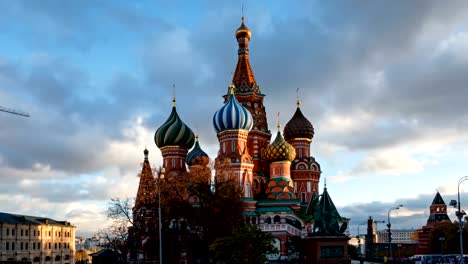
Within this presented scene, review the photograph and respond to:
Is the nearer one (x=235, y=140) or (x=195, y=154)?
(x=235, y=140)

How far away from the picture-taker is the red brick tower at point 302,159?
71875 millimetres

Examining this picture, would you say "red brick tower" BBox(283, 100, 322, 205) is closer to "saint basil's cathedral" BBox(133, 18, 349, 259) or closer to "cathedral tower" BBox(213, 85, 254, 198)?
"saint basil's cathedral" BBox(133, 18, 349, 259)

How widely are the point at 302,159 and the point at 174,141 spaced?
56.7 feet

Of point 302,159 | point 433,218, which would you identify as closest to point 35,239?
point 302,159

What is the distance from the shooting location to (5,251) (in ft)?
247

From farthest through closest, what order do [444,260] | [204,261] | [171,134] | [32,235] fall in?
[32,235] < [171,134] < [444,260] < [204,261]

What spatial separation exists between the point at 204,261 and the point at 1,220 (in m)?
39.2

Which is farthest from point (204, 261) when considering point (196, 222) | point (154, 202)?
point (154, 202)

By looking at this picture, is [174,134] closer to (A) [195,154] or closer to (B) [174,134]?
(B) [174,134]

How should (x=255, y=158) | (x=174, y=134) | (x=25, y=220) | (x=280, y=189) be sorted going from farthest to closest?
1. (x=25, y=220)
2. (x=174, y=134)
3. (x=255, y=158)
4. (x=280, y=189)

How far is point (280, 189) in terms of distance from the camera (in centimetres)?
6512

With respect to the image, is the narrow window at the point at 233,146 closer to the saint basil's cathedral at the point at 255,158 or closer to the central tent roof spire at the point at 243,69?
the saint basil's cathedral at the point at 255,158

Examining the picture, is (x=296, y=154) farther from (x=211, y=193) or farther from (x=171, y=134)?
(x=211, y=193)

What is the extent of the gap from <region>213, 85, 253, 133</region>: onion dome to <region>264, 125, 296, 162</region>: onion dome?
14.7 ft
